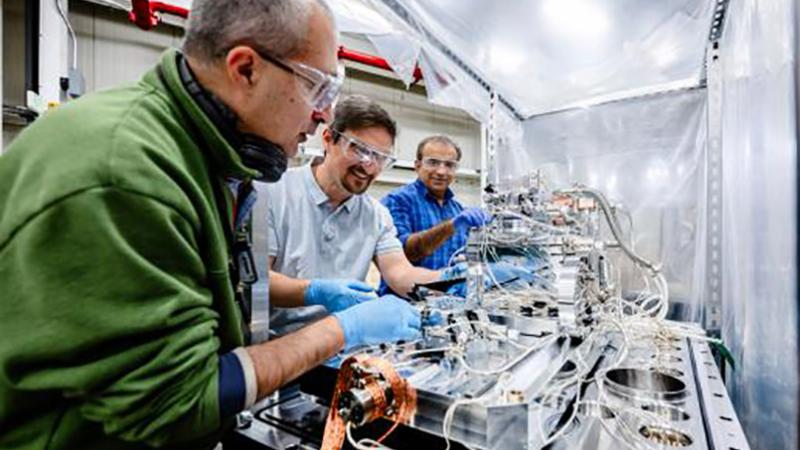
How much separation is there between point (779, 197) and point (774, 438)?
430mm

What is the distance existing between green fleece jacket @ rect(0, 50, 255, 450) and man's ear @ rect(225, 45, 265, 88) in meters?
0.14

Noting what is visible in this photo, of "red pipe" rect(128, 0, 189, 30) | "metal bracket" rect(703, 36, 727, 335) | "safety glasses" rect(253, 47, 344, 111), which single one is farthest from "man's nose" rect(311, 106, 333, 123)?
"red pipe" rect(128, 0, 189, 30)

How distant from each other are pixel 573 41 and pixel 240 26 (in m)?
1.33

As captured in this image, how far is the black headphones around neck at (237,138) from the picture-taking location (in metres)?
0.60

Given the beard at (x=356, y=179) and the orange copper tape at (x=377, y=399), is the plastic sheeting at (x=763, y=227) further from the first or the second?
the beard at (x=356, y=179)

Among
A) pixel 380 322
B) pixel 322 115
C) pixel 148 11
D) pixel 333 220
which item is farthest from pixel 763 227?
pixel 148 11

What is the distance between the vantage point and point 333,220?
1430 millimetres

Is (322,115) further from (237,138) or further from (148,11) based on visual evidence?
(148,11)

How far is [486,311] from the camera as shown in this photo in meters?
1.04

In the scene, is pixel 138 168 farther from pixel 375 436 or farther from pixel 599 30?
pixel 599 30

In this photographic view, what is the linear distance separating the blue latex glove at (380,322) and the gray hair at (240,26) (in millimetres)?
461

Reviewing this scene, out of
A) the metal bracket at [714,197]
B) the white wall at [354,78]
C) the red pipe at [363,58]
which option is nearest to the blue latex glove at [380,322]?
the metal bracket at [714,197]

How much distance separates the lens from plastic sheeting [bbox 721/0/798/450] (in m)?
0.65

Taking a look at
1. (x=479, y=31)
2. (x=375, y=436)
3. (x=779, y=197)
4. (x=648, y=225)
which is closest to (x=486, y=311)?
(x=375, y=436)
